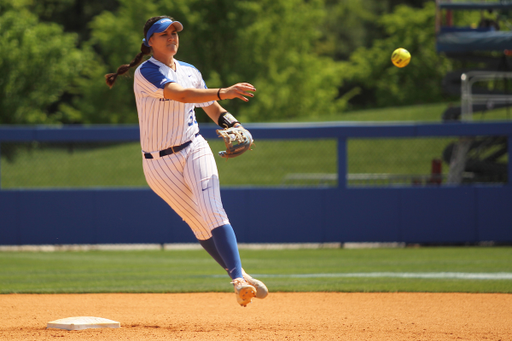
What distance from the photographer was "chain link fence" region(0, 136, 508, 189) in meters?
17.0

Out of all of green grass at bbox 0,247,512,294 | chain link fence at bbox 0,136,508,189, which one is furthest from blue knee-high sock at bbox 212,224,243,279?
chain link fence at bbox 0,136,508,189

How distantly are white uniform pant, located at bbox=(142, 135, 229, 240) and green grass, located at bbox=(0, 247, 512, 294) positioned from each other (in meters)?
2.34

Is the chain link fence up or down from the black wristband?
down

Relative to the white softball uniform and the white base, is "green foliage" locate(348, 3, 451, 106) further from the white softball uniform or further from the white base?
the white base

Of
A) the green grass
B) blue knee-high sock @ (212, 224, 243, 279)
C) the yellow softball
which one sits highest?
the yellow softball

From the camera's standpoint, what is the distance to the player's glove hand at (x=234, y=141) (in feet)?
12.2

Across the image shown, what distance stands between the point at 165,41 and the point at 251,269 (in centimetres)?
462

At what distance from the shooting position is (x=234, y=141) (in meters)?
3.74

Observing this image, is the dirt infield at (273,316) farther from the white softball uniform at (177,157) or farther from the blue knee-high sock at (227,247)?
the white softball uniform at (177,157)

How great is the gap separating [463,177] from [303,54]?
16.5m

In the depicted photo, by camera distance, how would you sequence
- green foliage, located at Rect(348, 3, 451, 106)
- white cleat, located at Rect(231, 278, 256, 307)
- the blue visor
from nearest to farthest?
white cleat, located at Rect(231, 278, 256, 307) < the blue visor < green foliage, located at Rect(348, 3, 451, 106)

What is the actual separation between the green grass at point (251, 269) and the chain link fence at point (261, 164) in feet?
20.1

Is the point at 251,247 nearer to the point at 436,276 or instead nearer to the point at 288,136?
the point at 288,136

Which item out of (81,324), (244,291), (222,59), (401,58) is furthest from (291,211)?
(222,59)
